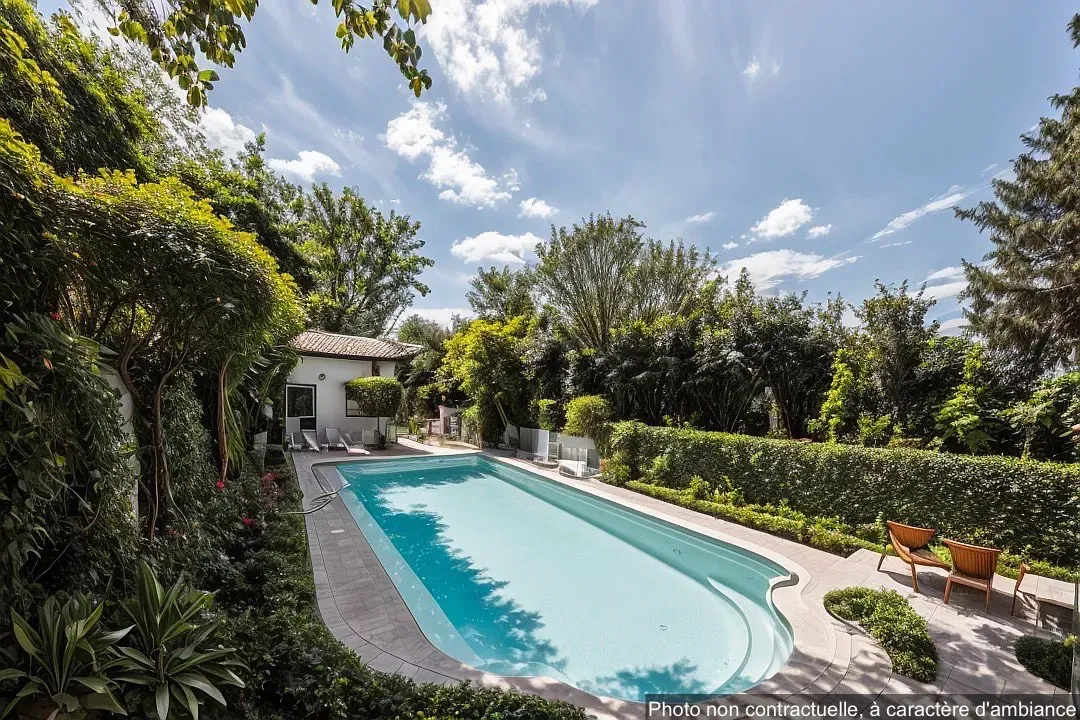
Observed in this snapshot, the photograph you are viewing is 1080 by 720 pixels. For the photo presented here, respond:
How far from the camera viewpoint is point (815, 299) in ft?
38.2

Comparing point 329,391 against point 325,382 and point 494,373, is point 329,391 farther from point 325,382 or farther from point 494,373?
point 494,373

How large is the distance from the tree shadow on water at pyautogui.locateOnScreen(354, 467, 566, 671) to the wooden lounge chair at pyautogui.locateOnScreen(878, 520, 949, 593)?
5.15 metres

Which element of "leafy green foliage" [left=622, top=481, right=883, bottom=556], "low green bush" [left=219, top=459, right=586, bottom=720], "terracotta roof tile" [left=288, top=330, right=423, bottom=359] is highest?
"terracotta roof tile" [left=288, top=330, right=423, bottom=359]

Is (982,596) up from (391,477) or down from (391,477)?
up

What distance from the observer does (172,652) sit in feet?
9.30

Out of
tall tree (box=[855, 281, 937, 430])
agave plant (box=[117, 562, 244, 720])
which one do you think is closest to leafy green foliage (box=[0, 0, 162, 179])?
agave plant (box=[117, 562, 244, 720])

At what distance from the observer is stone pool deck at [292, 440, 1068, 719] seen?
3.83 metres

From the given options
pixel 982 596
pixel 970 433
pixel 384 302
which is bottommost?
pixel 982 596

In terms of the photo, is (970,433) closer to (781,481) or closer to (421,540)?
(781,481)

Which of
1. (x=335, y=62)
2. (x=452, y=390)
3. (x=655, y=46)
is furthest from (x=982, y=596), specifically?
(x=452, y=390)

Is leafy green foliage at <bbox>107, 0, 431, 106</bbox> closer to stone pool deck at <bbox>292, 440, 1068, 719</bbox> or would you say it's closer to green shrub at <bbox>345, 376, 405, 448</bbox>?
stone pool deck at <bbox>292, 440, 1068, 719</bbox>

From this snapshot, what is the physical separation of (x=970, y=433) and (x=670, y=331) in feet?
24.6

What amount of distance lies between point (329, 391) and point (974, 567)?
20.3 meters


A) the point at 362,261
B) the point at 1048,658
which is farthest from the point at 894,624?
the point at 362,261
